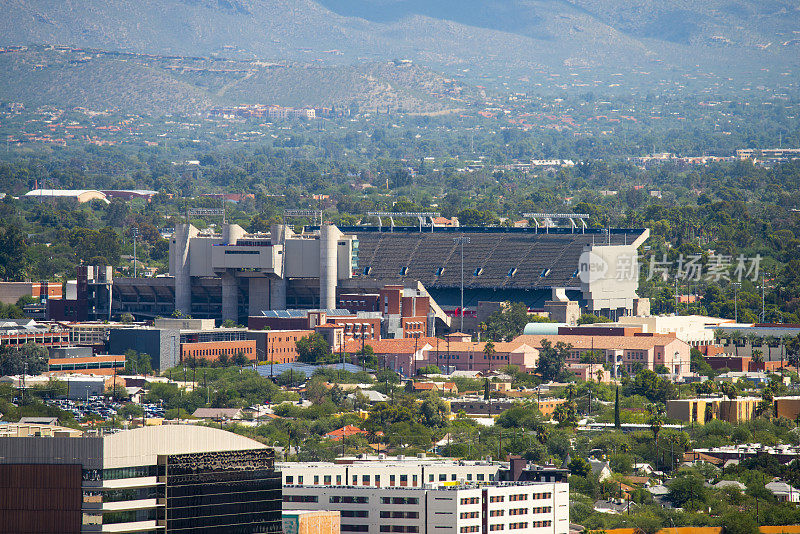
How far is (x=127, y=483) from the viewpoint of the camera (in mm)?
60031

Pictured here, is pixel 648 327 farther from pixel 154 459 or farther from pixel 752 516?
pixel 154 459

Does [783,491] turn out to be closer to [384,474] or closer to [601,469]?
[601,469]

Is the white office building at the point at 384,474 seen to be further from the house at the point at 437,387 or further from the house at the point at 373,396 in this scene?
the house at the point at 437,387

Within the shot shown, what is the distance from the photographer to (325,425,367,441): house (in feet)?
353

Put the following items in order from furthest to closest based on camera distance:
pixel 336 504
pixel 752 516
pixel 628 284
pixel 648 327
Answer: pixel 628 284
pixel 648 327
pixel 752 516
pixel 336 504

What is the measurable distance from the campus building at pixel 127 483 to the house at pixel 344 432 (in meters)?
43.1

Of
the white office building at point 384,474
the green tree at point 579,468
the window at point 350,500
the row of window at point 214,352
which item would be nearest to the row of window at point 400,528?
the window at point 350,500

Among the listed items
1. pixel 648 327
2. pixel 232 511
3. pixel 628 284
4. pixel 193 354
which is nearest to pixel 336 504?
pixel 232 511

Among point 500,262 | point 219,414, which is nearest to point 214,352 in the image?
point 219,414

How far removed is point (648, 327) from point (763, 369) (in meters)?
12.6

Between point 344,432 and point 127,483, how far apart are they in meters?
49.3

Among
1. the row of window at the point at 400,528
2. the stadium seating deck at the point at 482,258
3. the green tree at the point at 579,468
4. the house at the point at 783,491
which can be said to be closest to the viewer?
the row of window at the point at 400,528

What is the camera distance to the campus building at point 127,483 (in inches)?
2325

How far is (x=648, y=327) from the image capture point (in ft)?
505
